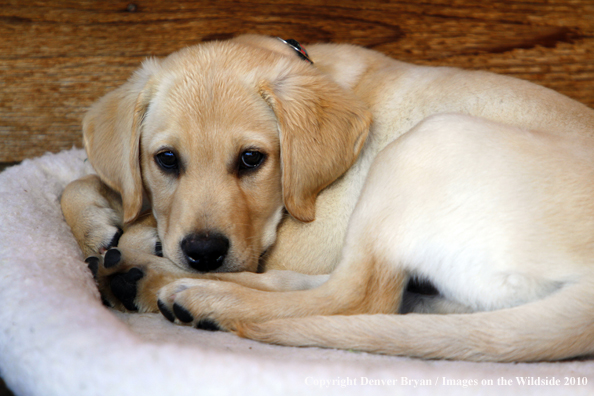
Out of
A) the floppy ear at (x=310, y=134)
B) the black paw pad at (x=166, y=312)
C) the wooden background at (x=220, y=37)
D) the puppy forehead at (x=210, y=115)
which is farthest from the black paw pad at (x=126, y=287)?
the wooden background at (x=220, y=37)

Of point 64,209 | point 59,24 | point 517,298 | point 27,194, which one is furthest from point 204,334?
point 59,24

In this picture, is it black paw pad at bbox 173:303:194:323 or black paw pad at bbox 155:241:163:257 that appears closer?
black paw pad at bbox 173:303:194:323

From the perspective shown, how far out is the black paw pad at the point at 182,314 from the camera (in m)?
2.02

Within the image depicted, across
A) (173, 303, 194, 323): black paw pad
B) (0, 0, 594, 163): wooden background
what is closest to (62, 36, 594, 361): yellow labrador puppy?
(173, 303, 194, 323): black paw pad

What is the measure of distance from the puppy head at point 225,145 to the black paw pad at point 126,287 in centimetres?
21

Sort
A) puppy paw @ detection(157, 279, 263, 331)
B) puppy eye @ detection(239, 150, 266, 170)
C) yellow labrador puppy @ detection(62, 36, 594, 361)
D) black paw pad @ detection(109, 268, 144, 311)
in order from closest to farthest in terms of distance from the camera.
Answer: yellow labrador puppy @ detection(62, 36, 594, 361), puppy paw @ detection(157, 279, 263, 331), black paw pad @ detection(109, 268, 144, 311), puppy eye @ detection(239, 150, 266, 170)

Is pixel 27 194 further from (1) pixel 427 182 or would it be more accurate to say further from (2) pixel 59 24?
(1) pixel 427 182

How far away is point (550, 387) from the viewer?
4.97 feet

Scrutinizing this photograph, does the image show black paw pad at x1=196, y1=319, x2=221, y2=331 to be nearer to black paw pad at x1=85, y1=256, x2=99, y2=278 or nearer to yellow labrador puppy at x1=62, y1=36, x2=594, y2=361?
yellow labrador puppy at x1=62, y1=36, x2=594, y2=361

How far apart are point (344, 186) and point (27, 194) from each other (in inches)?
72.3

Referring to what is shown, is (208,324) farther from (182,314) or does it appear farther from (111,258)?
(111,258)

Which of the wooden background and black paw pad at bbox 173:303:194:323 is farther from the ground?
the wooden background

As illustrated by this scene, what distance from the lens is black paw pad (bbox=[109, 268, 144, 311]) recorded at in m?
2.21

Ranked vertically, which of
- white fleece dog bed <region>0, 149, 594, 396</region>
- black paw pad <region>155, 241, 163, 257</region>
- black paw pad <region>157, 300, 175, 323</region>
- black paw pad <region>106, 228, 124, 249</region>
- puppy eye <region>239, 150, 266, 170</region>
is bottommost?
black paw pad <region>155, 241, 163, 257</region>
